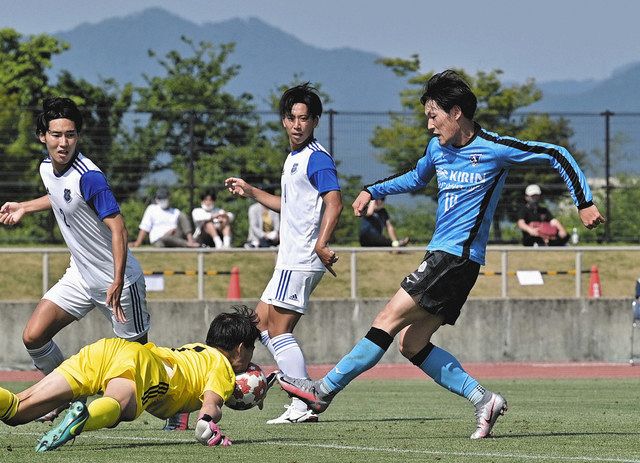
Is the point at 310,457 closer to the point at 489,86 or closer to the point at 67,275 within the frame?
the point at 67,275

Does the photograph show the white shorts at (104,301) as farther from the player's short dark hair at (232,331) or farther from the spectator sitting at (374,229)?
the spectator sitting at (374,229)

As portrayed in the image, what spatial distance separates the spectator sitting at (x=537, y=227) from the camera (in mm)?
24984

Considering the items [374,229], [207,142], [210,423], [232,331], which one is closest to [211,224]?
[207,142]

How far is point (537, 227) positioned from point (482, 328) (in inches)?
184

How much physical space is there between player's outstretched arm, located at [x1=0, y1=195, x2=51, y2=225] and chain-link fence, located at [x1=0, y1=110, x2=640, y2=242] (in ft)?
54.5

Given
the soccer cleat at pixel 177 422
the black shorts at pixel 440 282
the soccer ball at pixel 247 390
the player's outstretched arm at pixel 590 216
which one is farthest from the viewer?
the soccer cleat at pixel 177 422

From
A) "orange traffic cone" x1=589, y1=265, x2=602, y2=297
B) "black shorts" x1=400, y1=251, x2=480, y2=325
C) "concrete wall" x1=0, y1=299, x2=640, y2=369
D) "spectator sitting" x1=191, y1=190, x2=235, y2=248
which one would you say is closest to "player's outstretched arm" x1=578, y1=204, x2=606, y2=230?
"black shorts" x1=400, y1=251, x2=480, y2=325

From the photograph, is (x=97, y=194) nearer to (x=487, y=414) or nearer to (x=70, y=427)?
(x=70, y=427)

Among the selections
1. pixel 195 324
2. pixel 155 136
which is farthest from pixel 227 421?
pixel 155 136

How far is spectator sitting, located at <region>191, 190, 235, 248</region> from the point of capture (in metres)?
26.9

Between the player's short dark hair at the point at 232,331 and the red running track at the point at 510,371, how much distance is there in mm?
9100

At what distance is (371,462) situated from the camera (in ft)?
25.9

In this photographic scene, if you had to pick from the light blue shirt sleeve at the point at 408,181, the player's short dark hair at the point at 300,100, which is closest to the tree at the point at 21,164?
the player's short dark hair at the point at 300,100

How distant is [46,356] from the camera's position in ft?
34.8
